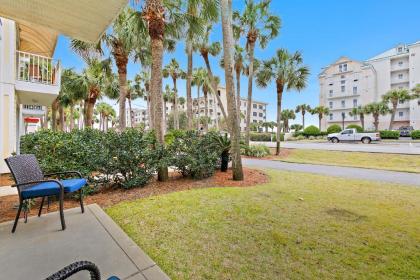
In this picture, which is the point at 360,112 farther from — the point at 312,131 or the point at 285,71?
the point at 285,71

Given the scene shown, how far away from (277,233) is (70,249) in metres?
2.91

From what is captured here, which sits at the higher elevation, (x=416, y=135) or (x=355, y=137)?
(x=416, y=135)

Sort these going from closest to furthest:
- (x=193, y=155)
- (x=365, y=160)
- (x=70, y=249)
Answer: (x=70, y=249)
(x=193, y=155)
(x=365, y=160)

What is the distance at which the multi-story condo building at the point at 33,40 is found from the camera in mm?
3642

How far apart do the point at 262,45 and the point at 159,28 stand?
11.2 metres

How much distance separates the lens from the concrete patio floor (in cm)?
232

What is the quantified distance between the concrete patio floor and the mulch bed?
91cm

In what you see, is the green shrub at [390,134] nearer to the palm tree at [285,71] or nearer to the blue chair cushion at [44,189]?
the palm tree at [285,71]

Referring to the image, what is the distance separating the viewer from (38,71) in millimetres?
8875

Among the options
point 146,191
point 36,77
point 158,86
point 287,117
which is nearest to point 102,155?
point 146,191

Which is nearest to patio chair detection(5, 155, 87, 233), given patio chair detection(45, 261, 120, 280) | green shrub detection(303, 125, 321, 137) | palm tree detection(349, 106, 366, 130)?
patio chair detection(45, 261, 120, 280)

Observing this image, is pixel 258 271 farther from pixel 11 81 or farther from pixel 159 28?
pixel 11 81

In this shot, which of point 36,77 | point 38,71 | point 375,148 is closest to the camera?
point 38,71

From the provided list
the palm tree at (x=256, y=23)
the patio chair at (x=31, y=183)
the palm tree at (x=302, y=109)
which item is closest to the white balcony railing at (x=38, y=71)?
the patio chair at (x=31, y=183)
